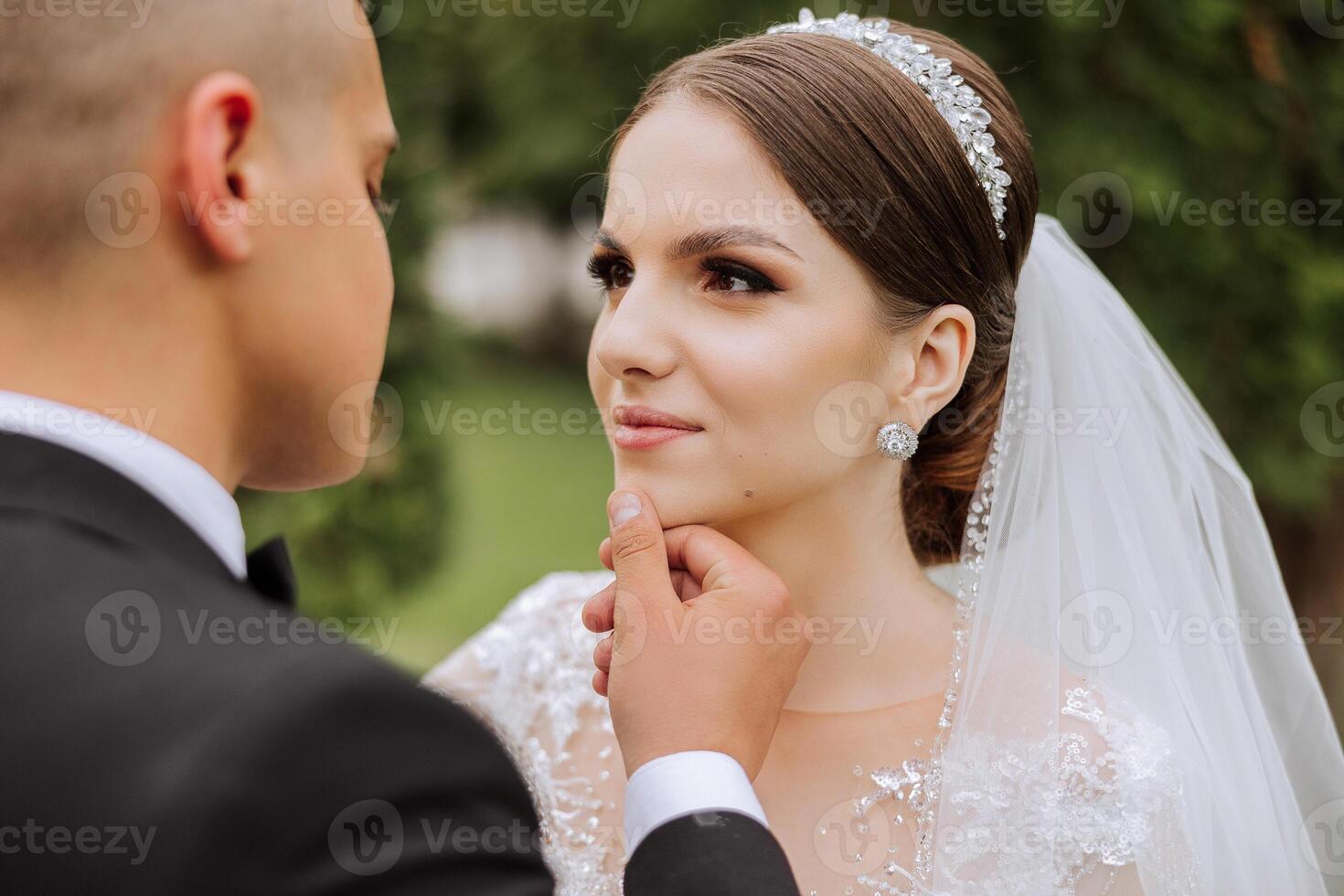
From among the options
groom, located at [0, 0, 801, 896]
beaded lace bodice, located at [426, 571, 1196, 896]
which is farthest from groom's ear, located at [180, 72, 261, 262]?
beaded lace bodice, located at [426, 571, 1196, 896]

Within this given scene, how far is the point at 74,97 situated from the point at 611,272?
4.12ft

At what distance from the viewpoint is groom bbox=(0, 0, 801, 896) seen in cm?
113

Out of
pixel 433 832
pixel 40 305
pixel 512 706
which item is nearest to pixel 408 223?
pixel 512 706

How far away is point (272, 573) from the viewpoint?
1684mm

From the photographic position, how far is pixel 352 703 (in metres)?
1.19

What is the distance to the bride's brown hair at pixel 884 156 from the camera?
7.20 ft

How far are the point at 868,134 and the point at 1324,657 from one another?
350 centimetres

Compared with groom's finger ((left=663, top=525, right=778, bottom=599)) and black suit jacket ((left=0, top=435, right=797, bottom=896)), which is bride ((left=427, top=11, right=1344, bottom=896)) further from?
black suit jacket ((left=0, top=435, right=797, bottom=896))

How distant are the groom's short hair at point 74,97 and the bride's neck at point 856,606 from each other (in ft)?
4.73

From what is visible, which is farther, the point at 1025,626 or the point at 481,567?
the point at 481,567

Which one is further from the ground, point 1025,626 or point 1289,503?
point 1025,626

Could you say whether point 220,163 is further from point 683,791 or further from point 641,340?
point 683,791

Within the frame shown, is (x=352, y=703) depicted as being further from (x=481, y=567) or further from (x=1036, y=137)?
(x=481, y=567)

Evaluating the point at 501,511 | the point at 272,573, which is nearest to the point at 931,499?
the point at 272,573
